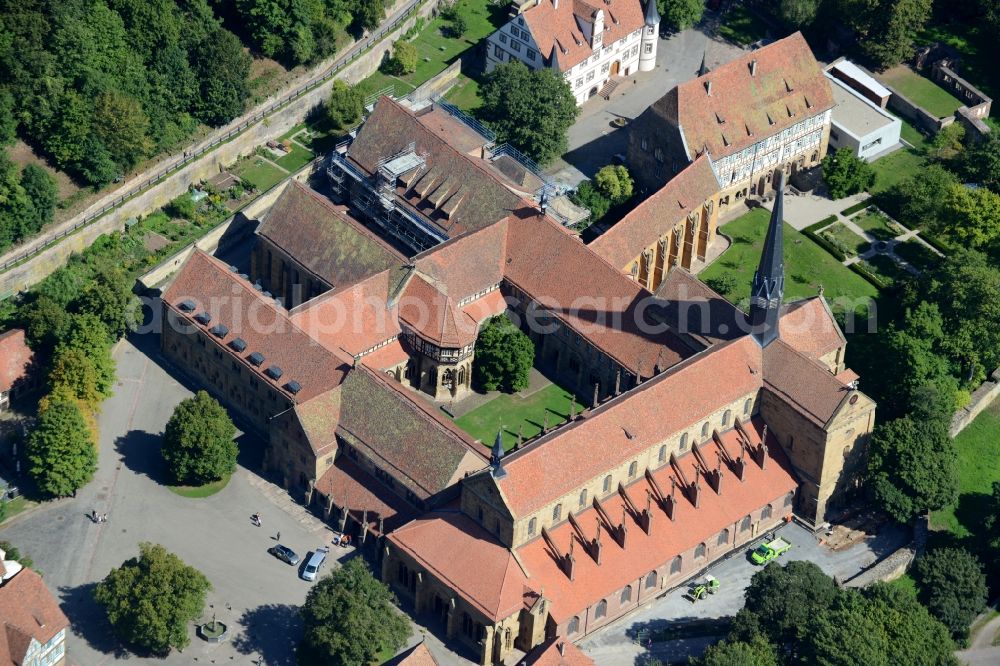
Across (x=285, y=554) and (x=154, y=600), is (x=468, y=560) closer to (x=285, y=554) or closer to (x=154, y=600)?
(x=285, y=554)

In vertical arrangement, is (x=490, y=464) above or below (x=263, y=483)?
above

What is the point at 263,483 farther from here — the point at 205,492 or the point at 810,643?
the point at 810,643

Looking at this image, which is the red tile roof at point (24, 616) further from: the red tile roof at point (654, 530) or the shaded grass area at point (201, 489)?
the red tile roof at point (654, 530)

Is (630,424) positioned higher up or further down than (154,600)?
higher up

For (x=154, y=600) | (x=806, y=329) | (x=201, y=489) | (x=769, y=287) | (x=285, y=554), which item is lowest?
(x=201, y=489)

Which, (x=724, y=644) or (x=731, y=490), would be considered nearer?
(x=724, y=644)

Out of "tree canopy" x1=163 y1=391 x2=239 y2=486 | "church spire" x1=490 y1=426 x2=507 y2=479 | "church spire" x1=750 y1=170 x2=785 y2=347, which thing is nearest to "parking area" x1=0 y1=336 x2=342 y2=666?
"tree canopy" x1=163 y1=391 x2=239 y2=486

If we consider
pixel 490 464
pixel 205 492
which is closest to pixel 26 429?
pixel 205 492

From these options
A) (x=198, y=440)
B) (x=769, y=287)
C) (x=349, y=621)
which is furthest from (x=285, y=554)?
(x=769, y=287)
